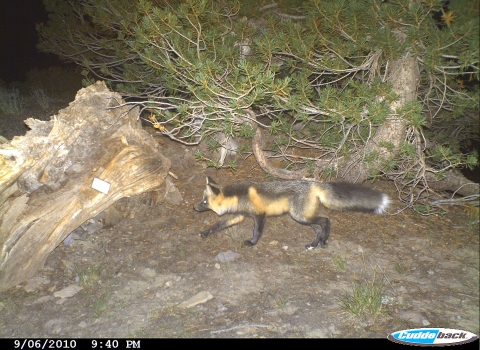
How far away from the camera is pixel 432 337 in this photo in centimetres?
298

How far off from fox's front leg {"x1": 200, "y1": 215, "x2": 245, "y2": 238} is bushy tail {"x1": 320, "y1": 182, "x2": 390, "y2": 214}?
1.31 meters

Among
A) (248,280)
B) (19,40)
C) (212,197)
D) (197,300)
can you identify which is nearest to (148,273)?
(197,300)

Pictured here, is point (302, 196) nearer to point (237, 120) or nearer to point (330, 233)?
point (330, 233)

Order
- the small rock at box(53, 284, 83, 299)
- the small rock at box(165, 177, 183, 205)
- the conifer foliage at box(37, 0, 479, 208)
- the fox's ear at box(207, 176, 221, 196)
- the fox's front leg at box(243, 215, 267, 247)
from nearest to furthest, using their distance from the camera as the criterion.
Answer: the conifer foliage at box(37, 0, 479, 208), the small rock at box(53, 284, 83, 299), the fox's front leg at box(243, 215, 267, 247), the fox's ear at box(207, 176, 221, 196), the small rock at box(165, 177, 183, 205)

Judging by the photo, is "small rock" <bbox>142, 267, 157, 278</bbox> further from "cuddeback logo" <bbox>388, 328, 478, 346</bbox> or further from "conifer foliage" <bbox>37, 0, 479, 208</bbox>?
"cuddeback logo" <bbox>388, 328, 478, 346</bbox>

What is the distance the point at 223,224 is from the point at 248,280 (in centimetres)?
128

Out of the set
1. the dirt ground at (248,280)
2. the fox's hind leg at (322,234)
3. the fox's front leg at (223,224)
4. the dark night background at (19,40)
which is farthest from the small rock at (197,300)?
the dark night background at (19,40)

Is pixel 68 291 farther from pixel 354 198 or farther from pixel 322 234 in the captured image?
pixel 354 198

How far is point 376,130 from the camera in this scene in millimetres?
5254

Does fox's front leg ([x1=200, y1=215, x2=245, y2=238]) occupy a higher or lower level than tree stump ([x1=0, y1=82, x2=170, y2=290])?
lower

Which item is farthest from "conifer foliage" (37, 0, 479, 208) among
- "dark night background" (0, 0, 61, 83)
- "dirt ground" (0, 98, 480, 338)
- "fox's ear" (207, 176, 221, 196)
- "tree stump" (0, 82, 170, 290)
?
"dark night background" (0, 0, 61, 83)

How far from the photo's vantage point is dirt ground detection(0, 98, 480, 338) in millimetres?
3523

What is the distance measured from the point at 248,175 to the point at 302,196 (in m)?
1.84

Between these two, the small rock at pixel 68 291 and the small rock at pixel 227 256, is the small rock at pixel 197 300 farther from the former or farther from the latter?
the small rock at pixel 68 291
